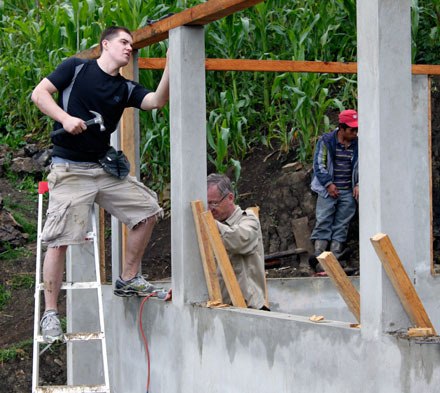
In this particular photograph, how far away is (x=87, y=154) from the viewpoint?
6863mm

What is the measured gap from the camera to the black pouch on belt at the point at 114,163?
689 centimetres

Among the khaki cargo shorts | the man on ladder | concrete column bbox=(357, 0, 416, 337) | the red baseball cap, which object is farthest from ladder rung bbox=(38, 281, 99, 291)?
the red baseball cap

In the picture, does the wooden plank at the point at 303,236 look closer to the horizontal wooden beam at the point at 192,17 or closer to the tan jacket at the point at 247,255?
the horizontal wooden beam at the point at 192,17

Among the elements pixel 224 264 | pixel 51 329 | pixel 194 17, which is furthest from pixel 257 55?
pixel 224 264

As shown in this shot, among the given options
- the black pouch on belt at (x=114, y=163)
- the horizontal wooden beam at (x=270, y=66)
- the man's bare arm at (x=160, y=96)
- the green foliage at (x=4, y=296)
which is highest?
the horizontal wooden beam at (x=270, y=66)

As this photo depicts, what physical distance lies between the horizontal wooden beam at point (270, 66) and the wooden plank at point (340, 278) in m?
3.44

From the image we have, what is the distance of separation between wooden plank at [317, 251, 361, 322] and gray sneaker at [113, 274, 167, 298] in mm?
2543

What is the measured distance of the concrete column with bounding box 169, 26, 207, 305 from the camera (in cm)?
634

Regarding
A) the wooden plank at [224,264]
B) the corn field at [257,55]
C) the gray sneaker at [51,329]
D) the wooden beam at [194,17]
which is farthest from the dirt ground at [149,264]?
the wooden plank at [224,264]

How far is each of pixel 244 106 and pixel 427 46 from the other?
214 cm

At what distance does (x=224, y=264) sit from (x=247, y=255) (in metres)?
0.61

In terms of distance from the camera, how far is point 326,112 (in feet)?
40.6

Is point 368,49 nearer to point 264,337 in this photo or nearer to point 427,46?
point 264,337

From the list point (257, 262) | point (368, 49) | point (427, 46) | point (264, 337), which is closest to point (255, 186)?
point (427, 46)
